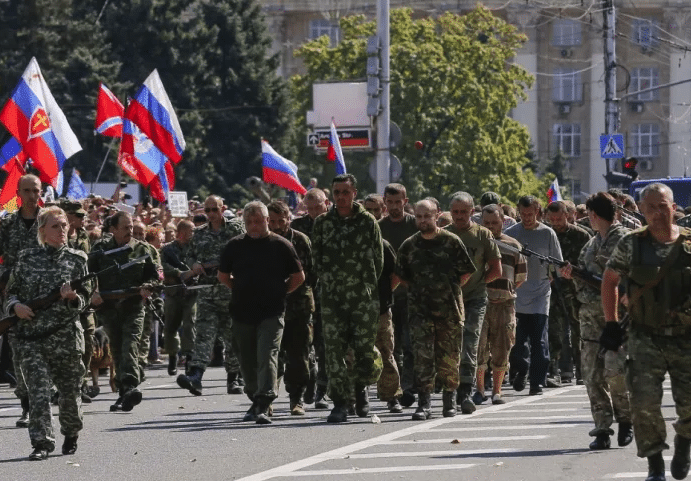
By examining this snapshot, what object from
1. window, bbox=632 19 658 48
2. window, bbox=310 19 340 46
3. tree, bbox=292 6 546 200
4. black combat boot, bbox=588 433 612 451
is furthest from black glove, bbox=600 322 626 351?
window, bbox=310 19 340 46

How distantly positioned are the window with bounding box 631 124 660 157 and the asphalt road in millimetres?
83886

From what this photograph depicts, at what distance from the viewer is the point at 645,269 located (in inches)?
440

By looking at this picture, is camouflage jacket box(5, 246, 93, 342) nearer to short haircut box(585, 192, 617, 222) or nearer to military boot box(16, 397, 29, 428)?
military boot box(16, 397, 29, 428)

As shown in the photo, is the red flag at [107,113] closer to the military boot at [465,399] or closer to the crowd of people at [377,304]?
the crowd of people at [377,304]

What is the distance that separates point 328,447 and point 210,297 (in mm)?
6017

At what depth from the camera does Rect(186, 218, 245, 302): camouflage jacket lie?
19.4 meters

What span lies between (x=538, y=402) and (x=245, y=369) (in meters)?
2.97

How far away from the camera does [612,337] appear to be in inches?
448

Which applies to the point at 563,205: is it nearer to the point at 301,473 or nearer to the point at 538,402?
the point at 538,402

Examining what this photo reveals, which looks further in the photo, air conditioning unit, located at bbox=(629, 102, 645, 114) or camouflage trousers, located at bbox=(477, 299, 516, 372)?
air conditioning unit, located at bbox=(629, 102, 645, 114)

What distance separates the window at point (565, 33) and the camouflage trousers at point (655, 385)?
291 feet

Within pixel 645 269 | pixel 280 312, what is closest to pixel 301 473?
pixel 645 269

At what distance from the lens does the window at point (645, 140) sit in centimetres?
10106

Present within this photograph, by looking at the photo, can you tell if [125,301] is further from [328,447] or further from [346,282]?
[328,447]
